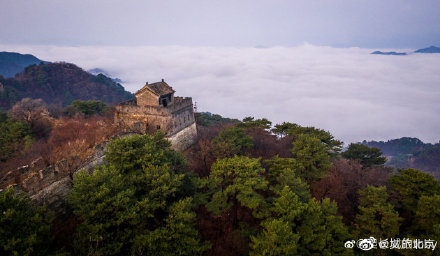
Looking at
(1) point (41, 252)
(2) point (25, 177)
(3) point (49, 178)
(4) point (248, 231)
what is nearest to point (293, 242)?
(4) point (248, 231)

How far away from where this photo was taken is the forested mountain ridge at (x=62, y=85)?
72.2 m

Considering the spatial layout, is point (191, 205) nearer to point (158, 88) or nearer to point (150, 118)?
point (150, 118)

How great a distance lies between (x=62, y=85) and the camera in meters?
80.3

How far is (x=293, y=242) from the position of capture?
31.0ft

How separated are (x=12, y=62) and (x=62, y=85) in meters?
62.1

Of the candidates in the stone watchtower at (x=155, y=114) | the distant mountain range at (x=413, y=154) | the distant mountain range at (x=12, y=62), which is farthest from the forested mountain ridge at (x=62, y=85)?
the distant mountain range at (x=413, y=154)

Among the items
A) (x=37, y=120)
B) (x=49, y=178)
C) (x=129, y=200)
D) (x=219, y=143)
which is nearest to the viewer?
(x=129, y=200)

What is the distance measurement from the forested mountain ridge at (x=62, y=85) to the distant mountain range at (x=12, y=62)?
47.1m

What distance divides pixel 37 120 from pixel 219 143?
1713 centimetres

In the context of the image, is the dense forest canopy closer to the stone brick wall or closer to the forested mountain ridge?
the stone brick wall

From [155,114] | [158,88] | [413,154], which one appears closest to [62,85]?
[158,88]

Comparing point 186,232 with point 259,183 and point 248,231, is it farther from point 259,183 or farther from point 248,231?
point 259,183

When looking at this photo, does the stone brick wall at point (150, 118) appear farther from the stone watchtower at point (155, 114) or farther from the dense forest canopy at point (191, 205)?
the dense forest canopy at point (191, 205)

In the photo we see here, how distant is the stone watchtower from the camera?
858 inches
